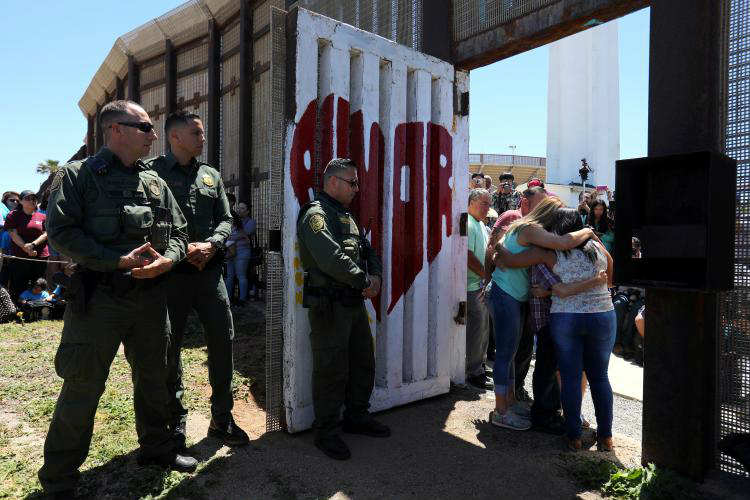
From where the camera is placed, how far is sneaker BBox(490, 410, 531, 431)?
3.65m

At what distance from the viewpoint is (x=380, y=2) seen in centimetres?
518

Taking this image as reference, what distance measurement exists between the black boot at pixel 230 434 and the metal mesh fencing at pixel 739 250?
112 inches

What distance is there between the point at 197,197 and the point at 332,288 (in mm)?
1057

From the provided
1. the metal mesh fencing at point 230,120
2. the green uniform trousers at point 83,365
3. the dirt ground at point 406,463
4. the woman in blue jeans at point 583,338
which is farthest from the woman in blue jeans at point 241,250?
the woman in blue jeans at point 583,338

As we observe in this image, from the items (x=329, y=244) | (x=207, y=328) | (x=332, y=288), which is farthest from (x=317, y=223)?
(x=207, y=328)

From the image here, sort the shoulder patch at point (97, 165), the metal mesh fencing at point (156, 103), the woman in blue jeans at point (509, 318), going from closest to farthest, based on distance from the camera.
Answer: the shoulder patch at point (97, 165), the woman in blue jeans at point (509, 318), the metal mesh fencing at point (156, 103)

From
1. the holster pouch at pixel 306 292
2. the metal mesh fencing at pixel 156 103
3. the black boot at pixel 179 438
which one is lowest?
the black boot at pixel 179 438

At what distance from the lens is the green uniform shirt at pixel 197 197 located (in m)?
3.23

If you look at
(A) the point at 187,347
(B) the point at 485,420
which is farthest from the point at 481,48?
(A) the point at 187,347

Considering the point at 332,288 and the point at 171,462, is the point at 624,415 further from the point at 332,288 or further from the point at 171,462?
the point at 171,462

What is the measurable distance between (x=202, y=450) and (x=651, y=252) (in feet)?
9.63

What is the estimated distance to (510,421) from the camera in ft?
12.1

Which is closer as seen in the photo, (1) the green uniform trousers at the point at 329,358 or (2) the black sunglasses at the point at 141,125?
(2) the black sunglasses at the point at 141,125

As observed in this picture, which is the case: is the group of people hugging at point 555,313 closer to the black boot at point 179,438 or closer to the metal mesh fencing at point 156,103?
the black boot at point 179,438
